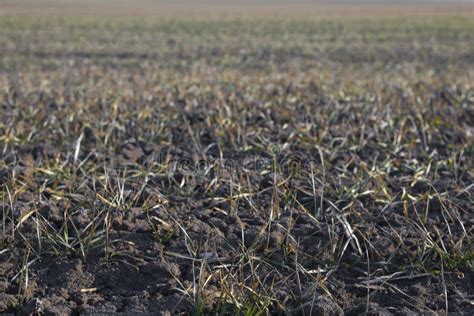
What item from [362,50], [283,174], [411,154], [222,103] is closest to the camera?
[283,174]

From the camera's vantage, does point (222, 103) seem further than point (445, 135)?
Yes

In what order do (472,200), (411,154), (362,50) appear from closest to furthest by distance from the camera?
1. (472,200)
2. (411,154)
3. (362,50)

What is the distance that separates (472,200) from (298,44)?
53.5 ft

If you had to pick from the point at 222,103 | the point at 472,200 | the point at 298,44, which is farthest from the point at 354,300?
the point at 298,44

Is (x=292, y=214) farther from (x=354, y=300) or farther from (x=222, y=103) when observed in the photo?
(x=222, y=103)

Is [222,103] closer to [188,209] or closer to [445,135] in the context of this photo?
[445,135]

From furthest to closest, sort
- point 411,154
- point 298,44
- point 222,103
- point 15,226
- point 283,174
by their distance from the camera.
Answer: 1. point 298,44
2. point 222,103
3. point 411,154
4. point 283,174
5. point 15,226

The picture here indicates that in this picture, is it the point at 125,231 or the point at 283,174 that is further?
the point at 283,174

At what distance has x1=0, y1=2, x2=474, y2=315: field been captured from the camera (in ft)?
9.55

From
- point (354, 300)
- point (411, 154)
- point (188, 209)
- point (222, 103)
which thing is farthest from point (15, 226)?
point (222, 103)

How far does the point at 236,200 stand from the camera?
3.82 metres

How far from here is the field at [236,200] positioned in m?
2.91

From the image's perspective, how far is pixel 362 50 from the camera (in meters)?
18.4

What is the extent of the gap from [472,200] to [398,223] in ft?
2.13
